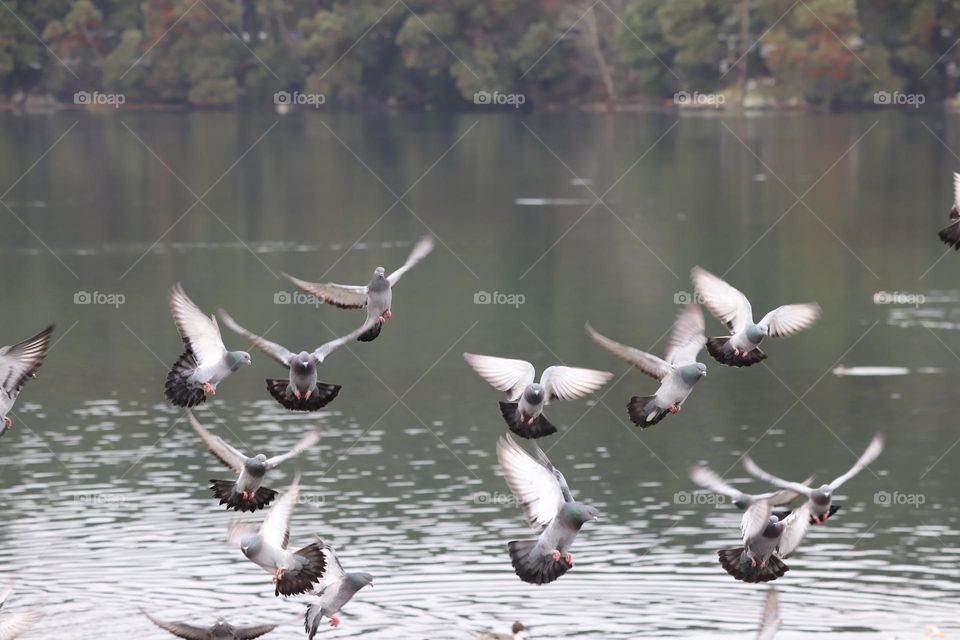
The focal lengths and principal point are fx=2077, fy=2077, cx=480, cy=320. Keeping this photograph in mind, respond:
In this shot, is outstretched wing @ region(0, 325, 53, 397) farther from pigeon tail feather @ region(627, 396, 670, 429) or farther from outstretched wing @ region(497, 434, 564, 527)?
pigeon tail feather @ region(627, 396, 670, 429)

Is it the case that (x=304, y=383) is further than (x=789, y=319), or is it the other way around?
(x=789, y=319)

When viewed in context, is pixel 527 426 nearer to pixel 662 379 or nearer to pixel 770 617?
pixel 662 379

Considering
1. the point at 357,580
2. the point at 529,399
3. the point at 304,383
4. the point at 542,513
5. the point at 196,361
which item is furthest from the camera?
the point at 357,580

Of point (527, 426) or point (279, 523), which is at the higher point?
point (527, 426)

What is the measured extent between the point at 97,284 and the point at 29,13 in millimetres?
118063

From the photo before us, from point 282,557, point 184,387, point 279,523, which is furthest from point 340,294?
point 282,557

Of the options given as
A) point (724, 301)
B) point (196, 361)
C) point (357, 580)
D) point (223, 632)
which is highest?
point (724, 301)

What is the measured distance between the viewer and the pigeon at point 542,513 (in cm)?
2023

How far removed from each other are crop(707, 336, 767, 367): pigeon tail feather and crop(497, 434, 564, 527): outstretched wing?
204 cm

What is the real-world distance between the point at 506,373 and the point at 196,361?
331cm

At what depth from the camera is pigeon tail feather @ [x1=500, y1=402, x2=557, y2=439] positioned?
20281 mm

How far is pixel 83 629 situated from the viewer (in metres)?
36.6

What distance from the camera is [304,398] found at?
20.0 metres

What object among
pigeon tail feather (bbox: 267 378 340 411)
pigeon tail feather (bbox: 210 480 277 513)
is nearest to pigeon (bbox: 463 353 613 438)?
pigeon tail feather (bbox: 267 378 340 411)
